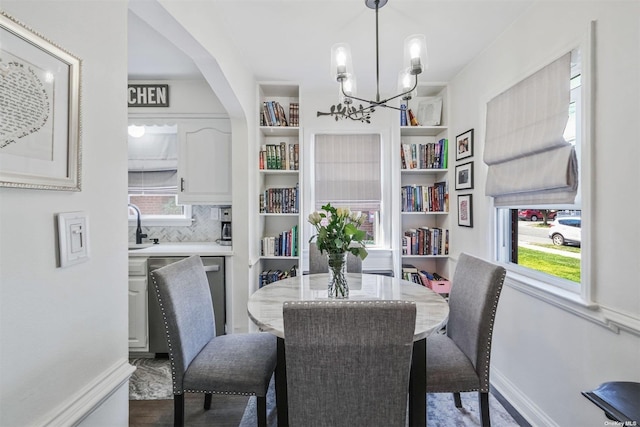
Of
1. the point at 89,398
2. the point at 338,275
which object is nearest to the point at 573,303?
the point at 338,275

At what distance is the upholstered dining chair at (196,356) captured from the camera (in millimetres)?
1435

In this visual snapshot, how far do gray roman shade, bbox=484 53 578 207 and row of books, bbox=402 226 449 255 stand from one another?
0.91m

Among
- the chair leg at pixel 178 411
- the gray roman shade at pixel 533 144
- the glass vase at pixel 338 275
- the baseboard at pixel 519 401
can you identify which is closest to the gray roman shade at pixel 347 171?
the gray roman shade at pixel 533 144

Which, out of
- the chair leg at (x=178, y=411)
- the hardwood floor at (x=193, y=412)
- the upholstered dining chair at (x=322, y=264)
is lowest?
the hardwood floor at (x=193, y=412)

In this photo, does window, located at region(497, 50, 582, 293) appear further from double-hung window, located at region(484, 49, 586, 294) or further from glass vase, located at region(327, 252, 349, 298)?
glass vase, located at region(327, 252, 349, 298)

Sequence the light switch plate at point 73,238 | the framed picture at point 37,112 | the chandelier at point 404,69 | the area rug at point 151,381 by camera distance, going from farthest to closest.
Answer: the area rug at point 151,381 → the chandelier at point 404,69 → the light switch plate at point 73,238 → the framed picture at point 37,112

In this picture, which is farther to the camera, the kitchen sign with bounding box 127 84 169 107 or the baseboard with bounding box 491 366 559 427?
the kitchen sign with bounding box 127 84 169 107

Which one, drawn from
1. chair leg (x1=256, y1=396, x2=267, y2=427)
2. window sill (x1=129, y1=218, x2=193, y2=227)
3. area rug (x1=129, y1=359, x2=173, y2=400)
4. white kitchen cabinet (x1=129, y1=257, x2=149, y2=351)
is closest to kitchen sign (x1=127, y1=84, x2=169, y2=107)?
window sill (x1=129, y1=218, x2=193, y2=227)

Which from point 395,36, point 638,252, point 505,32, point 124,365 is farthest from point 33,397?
point 505,32

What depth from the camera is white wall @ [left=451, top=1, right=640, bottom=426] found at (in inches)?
50.0

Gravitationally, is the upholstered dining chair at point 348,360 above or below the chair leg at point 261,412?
above

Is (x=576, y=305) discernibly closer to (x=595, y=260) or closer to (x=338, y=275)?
(x=595, y=260)

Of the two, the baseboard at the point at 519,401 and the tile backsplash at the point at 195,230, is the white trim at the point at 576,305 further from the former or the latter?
the tile backsplash at the point at 195,230

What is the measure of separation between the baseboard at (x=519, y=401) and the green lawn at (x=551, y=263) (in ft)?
2.71
